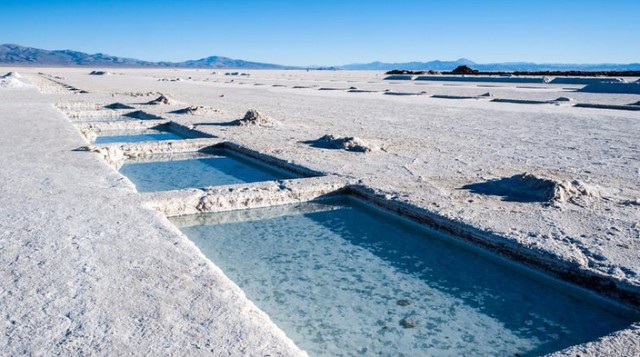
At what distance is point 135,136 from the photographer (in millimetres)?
10250

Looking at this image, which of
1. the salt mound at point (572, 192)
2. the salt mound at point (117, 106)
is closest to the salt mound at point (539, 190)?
the salt mound at point (572, 192)

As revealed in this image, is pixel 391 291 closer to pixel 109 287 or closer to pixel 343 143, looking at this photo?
pixel 109 287

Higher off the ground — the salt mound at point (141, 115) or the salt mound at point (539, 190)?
the salt mound at point (539, 190)

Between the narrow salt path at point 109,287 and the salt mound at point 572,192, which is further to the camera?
the salt mound at point 572,192

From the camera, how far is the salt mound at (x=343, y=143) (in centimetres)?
711

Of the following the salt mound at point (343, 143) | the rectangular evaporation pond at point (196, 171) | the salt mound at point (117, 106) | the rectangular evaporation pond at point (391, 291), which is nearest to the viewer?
the rectangular evaporation pond at point (391, 291)

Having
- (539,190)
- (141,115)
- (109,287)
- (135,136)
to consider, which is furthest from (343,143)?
(141,115)

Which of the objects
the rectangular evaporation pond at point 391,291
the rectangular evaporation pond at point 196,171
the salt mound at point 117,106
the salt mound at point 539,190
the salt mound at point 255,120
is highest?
the salt mound at point 539,190

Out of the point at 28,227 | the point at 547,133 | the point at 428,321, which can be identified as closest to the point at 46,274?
the point at 28,227

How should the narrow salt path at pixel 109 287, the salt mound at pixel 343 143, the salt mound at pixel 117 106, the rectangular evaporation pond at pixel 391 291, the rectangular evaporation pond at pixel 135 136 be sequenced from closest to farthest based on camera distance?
1. the narrow salt path at pixel 109 287
2. the rectangular evaporation pond at pixel 391 291
3. the salt mound at pixel 343 143
4. the rectangular evaporation pond at pixel 135 136
5. the salt mound at pixel 117 106

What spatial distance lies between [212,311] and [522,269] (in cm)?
206

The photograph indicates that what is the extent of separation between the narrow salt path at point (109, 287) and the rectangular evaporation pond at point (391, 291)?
0.41 meters

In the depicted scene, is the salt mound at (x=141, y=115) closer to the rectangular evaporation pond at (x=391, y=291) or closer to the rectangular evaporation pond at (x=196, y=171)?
the rectangular evaporation pond at (x=196, y=171)

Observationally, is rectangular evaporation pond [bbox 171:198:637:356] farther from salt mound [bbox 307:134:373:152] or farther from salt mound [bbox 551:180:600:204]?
salt mound [bbox 307:134:373:152]
